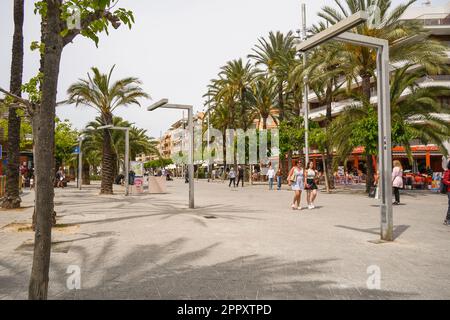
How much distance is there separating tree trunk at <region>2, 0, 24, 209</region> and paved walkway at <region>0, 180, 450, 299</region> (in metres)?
3.48

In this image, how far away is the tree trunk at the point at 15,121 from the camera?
1348 cm

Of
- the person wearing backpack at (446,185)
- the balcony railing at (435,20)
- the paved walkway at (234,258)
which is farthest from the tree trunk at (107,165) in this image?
the balcony railing at (435,20)

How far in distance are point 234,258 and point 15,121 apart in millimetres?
11127

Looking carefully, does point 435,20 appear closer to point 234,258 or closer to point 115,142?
point 115,142

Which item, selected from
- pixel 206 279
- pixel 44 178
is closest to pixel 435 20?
pixel 206 279

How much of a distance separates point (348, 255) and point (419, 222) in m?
4.82

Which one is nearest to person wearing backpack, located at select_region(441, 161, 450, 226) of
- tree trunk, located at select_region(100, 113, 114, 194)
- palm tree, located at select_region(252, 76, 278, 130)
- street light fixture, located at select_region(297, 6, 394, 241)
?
street light fixture, located at select_region(297, 6, 394, 241)

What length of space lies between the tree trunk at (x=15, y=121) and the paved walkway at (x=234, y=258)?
3484mm

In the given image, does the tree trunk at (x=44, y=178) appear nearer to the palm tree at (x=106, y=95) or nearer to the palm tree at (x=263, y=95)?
the palm tree at (x=106, y=95)

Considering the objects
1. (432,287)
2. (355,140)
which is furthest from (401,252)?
(355,140)

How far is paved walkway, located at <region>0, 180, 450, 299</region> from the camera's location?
14.3 feet

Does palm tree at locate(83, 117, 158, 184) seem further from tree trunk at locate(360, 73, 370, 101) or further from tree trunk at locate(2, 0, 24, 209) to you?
tree trunk at locate(360, 73, 370, 101)

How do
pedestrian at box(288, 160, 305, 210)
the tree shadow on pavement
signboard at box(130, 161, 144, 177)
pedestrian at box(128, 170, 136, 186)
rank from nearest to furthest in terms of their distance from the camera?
the tree shadow on pavement → pedestrian at box(288, 160, 305, 210) → pedestrian at box(128, 170, 136, 186) → signboard at box(130, 161, 144, 177)
